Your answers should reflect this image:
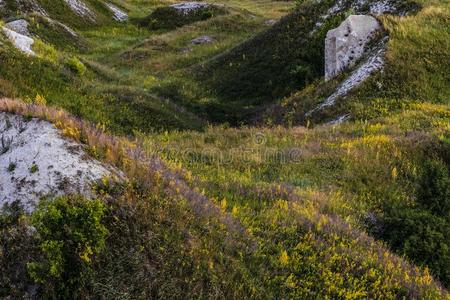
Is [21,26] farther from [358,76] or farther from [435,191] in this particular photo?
[435,191]

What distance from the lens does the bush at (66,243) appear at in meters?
5.31

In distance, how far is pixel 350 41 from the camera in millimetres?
21609

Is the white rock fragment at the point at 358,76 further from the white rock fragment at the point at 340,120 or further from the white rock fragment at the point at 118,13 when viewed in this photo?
the white rock fragment at the point at 118,13

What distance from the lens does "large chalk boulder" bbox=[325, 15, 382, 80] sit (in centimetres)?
2150

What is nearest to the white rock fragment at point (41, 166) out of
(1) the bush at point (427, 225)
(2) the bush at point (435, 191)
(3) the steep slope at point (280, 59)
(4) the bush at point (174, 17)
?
(1) the bush at point (427, 225)

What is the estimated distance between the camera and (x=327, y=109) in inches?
735

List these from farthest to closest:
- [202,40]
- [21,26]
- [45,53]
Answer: [202,40] → [21,26] → [45,53]

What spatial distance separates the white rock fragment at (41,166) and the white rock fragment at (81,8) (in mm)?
45830

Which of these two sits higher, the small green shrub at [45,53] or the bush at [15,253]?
the bush at [15,253]

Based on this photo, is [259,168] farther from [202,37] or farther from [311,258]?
[202,37]

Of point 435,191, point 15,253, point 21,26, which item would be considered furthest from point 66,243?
point 21,26

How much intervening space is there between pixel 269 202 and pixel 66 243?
14.0 feet

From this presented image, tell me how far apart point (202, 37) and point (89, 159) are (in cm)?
3670

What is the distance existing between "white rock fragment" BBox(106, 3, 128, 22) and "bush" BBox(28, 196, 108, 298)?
2016 inches
